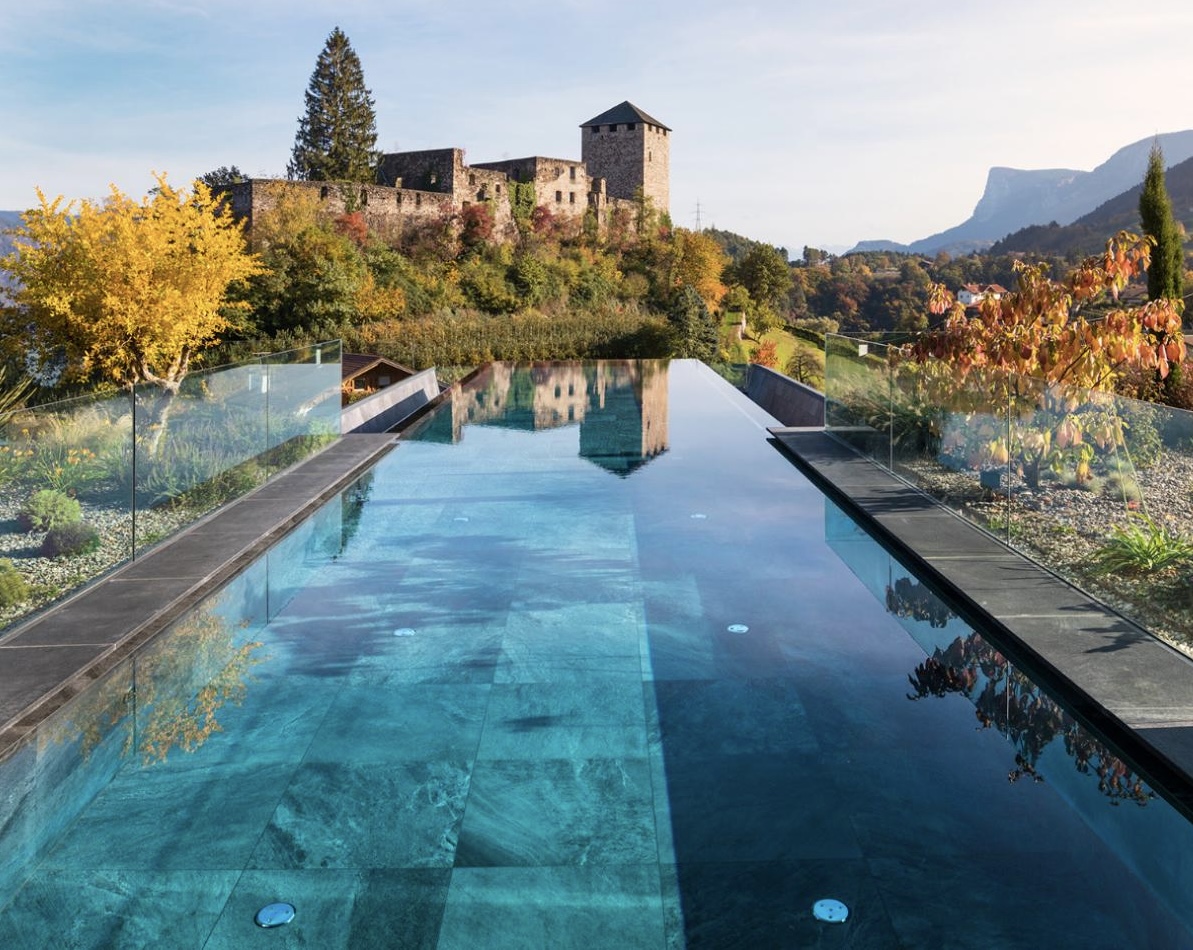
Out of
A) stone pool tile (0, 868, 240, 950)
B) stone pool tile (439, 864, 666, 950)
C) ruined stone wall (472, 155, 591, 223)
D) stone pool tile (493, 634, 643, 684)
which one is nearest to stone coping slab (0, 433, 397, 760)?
stone pool tile (0, 868, 240, 950)

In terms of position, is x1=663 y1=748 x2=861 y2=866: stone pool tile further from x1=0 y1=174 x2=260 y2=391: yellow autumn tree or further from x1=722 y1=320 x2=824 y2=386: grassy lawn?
x1=722 y1=320 x2=824 y2=386: grassy lawn

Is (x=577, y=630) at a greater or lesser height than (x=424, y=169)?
lesser

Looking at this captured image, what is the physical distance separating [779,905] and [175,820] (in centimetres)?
160

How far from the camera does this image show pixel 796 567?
17.6 ft

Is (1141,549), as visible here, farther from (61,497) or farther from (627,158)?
(627,158)

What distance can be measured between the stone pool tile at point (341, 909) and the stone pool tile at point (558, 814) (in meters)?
0.17

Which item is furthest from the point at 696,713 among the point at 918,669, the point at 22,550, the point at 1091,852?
the point at 22,550

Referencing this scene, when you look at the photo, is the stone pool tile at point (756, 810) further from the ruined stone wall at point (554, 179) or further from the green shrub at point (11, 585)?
the ruined stone wall at point (554, 179)

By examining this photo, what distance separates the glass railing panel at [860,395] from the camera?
302 inches

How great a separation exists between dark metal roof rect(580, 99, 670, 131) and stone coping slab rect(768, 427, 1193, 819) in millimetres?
41953

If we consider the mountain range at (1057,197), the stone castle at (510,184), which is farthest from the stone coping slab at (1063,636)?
the mountain range at (1057,197)

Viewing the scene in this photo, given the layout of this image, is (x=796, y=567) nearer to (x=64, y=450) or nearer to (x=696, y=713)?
(x=696, y=713)

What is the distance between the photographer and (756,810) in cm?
286

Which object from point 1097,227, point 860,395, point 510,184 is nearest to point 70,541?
point 860,395
